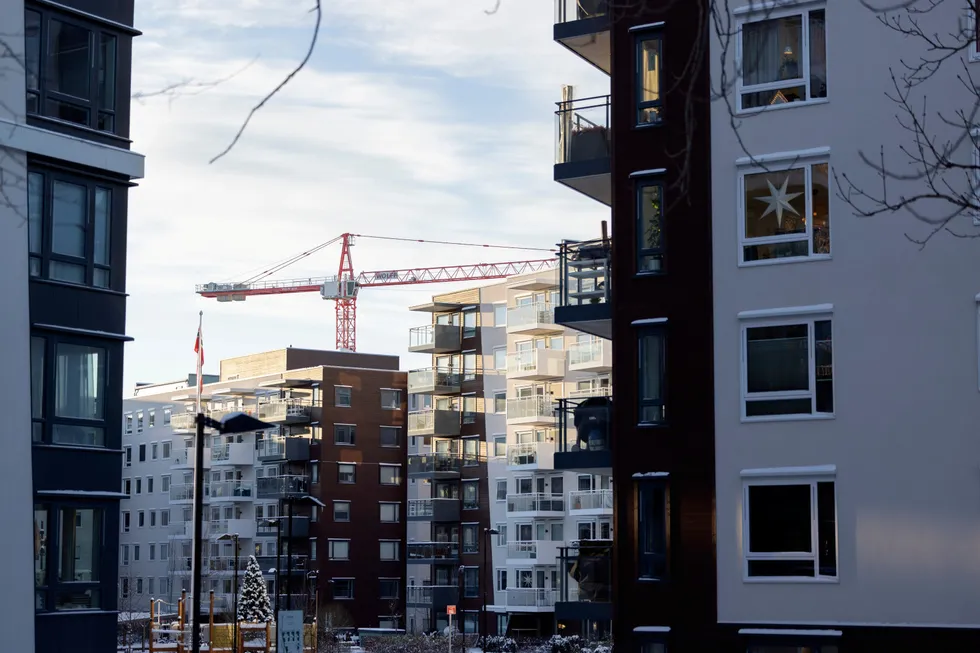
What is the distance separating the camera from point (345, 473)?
3947 inches

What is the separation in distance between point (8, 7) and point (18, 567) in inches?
392

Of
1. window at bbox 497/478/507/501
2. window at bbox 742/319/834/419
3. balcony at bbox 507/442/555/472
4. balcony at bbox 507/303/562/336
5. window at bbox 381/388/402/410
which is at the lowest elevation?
window at bbox 497/478/507/501

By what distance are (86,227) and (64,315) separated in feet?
6.00

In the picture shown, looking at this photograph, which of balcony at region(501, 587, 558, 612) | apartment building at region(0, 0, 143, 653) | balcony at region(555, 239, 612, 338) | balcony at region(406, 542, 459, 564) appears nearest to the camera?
apartment building at region(0, 0, 143, 653)

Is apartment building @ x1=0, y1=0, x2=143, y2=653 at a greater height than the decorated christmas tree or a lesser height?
greater

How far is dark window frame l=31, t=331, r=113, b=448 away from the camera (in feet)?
84.3

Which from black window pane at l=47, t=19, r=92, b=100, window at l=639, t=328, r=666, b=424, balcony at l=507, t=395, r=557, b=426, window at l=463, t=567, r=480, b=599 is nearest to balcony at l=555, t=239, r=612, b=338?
window at l=639, t=328, r=666, b=424

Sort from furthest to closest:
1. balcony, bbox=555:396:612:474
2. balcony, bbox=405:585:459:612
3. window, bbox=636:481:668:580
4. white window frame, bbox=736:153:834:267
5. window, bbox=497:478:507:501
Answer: window, bbox=497:478:507:501 < balcony, bbox=405:585:459:612 < balcony, bbox=555:396:612:474 < window, bbox=636:481:668:580 < white window frame, bbox=736:153:834:267

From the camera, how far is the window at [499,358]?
91.9m

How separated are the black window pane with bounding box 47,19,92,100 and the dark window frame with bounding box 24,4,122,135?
0.04m

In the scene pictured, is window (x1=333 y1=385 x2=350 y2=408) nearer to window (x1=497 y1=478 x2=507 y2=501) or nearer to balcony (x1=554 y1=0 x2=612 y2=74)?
window (x1=497 y1=478 x2=507 y2=501)

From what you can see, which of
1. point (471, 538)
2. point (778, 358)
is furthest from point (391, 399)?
point (778, 358)

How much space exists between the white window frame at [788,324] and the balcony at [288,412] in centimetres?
7794

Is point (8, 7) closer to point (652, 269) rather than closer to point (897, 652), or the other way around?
point (652, 269)
